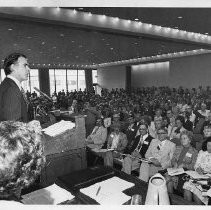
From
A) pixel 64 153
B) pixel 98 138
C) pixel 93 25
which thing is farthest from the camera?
pixel 93 25

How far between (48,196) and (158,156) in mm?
3092

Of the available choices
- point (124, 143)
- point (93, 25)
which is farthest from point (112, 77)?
point (124, 143)

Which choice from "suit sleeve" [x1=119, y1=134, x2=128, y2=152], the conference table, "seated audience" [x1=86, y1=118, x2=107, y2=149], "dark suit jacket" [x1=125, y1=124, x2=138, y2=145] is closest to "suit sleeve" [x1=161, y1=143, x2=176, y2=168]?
"suit sleeve" [x1=119, y1=134, x2=128, y2=152]

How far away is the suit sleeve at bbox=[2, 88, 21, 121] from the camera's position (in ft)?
4.60

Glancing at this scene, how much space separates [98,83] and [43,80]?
482 centimetres

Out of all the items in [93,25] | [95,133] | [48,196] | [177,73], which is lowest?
[95,133]

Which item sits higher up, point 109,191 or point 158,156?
point 109,191

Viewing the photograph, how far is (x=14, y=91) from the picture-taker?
4.81 ft

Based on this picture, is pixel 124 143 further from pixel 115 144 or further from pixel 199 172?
pixel 199 172

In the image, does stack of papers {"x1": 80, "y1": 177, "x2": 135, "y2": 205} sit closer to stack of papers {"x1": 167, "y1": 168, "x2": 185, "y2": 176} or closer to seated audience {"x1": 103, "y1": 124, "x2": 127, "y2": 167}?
stack of papers {"x1": 167, "y1": 168, "x2": 185, "y2": 176}

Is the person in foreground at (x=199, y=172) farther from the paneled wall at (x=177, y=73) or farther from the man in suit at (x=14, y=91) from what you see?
the paneled wall at (x=177, y=73)

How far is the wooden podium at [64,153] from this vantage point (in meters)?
1.59
